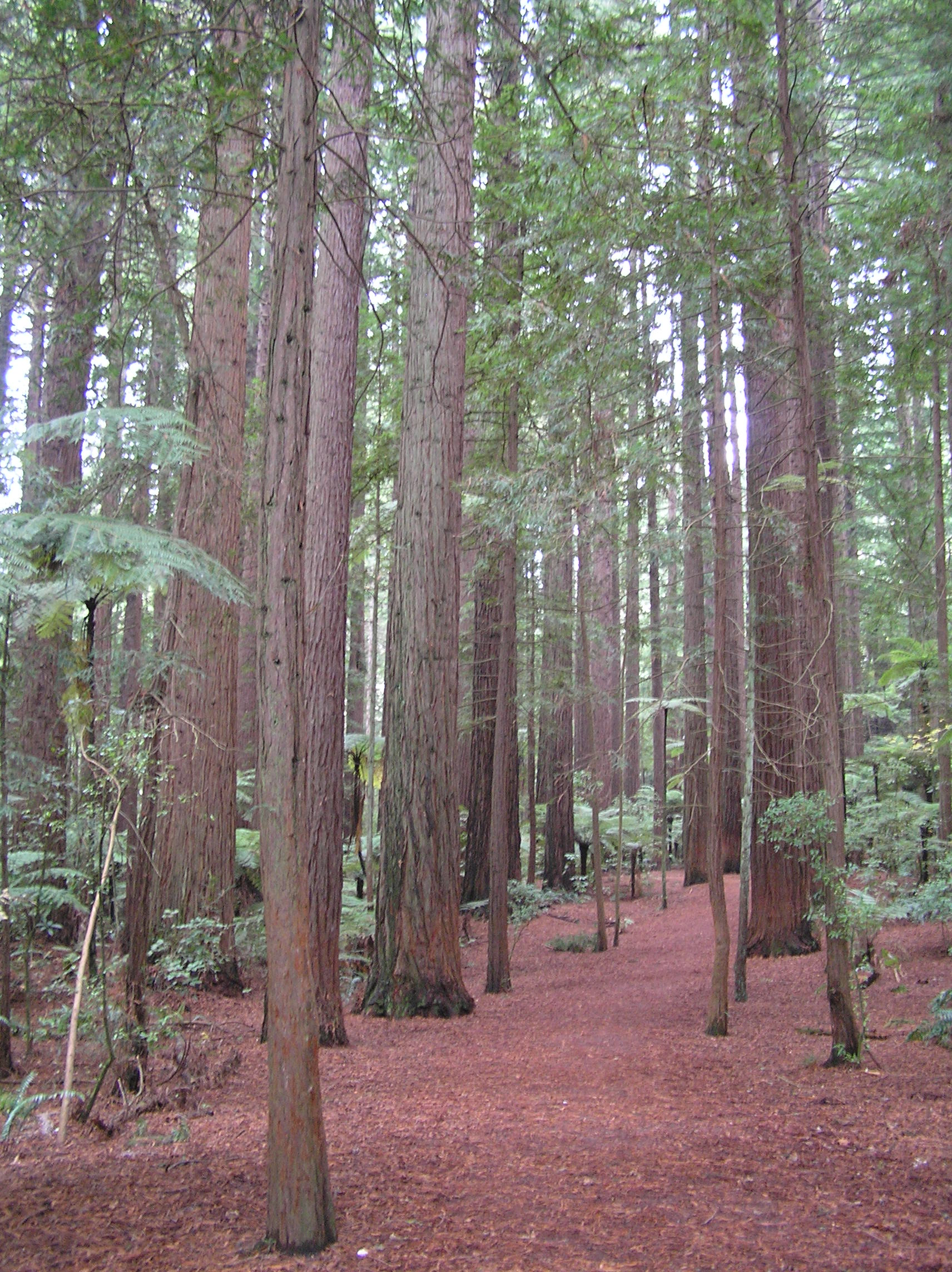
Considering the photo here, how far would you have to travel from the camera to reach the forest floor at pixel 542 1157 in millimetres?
3508

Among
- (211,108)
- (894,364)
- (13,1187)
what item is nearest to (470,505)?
(894,364)

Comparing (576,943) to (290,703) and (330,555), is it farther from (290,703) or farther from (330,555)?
(290,703)

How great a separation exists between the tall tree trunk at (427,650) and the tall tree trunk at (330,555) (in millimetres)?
580

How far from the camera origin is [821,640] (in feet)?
21.1

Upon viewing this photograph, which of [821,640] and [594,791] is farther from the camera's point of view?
[594,791]

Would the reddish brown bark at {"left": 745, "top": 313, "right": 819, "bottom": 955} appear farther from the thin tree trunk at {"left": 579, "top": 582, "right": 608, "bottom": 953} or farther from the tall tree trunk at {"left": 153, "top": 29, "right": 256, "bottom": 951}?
the tall tree trunk at {"left": 153, "top": 29, "right": 256, "bottom": 951}

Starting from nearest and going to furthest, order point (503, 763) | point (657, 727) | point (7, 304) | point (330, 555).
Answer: point (330, 555)
point (503, 763)
point (7, 304)
point (657, 727)

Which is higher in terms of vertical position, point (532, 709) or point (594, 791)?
point (532, 709)

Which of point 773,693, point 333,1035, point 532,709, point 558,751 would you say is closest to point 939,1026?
point 773,693

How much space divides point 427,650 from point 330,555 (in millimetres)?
1273

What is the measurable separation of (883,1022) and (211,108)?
8.39 m

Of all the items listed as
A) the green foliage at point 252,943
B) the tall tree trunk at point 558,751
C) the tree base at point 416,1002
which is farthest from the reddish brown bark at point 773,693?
the green foliage at point 252,943

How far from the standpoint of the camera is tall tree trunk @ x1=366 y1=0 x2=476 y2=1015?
8250 mm

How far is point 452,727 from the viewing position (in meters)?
8.53
